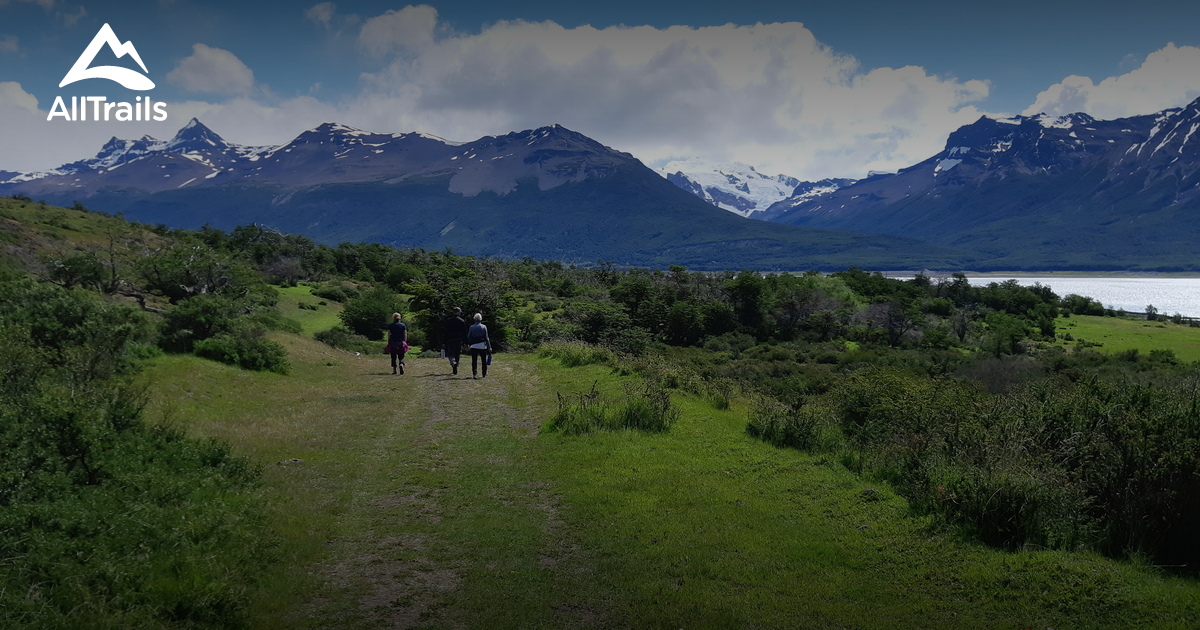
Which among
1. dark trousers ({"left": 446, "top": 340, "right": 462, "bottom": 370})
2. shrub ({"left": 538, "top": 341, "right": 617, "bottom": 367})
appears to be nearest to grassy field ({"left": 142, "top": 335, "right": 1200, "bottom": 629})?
dark trousers ({"left": 446, "top": 340, "right": 462, "bottom": 370})

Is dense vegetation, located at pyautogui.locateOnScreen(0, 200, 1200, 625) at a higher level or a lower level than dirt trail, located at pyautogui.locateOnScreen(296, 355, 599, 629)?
higher

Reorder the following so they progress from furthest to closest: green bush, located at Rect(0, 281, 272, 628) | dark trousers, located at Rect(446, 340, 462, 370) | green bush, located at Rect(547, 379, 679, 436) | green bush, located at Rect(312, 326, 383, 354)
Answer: green bush, located at Rect(312, 326, 383, 354) → dark trousers, located at Rect(446, 340, 462, 370) → green bush, located at Rect(547, 379, 679, 436) → green bush, located at Rect(0, 281, 272, 628)

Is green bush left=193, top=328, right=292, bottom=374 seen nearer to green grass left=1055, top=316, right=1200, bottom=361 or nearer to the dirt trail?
the dirt trail

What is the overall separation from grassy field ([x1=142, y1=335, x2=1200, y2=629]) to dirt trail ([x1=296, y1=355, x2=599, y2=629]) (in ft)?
Answer: 0.09

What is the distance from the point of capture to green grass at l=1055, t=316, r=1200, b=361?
5697 centimetres

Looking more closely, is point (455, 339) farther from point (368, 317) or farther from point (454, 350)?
point (368, 317)

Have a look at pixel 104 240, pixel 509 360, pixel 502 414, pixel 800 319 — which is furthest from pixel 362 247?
pixel 502 414

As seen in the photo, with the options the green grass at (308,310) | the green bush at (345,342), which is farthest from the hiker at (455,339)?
the green grass at (308,310)

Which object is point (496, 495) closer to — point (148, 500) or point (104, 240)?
point (148, 500)

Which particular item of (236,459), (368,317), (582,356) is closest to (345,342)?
(368,317)

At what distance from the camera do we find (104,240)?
5984 centimetres

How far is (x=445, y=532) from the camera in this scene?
7570 mm

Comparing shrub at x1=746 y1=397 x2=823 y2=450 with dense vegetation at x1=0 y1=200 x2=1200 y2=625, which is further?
shrub at x1=746 y1=397 x2=823 y2=450

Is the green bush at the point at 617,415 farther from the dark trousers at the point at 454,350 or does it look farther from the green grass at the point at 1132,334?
the green grass at the point at 1132,334
